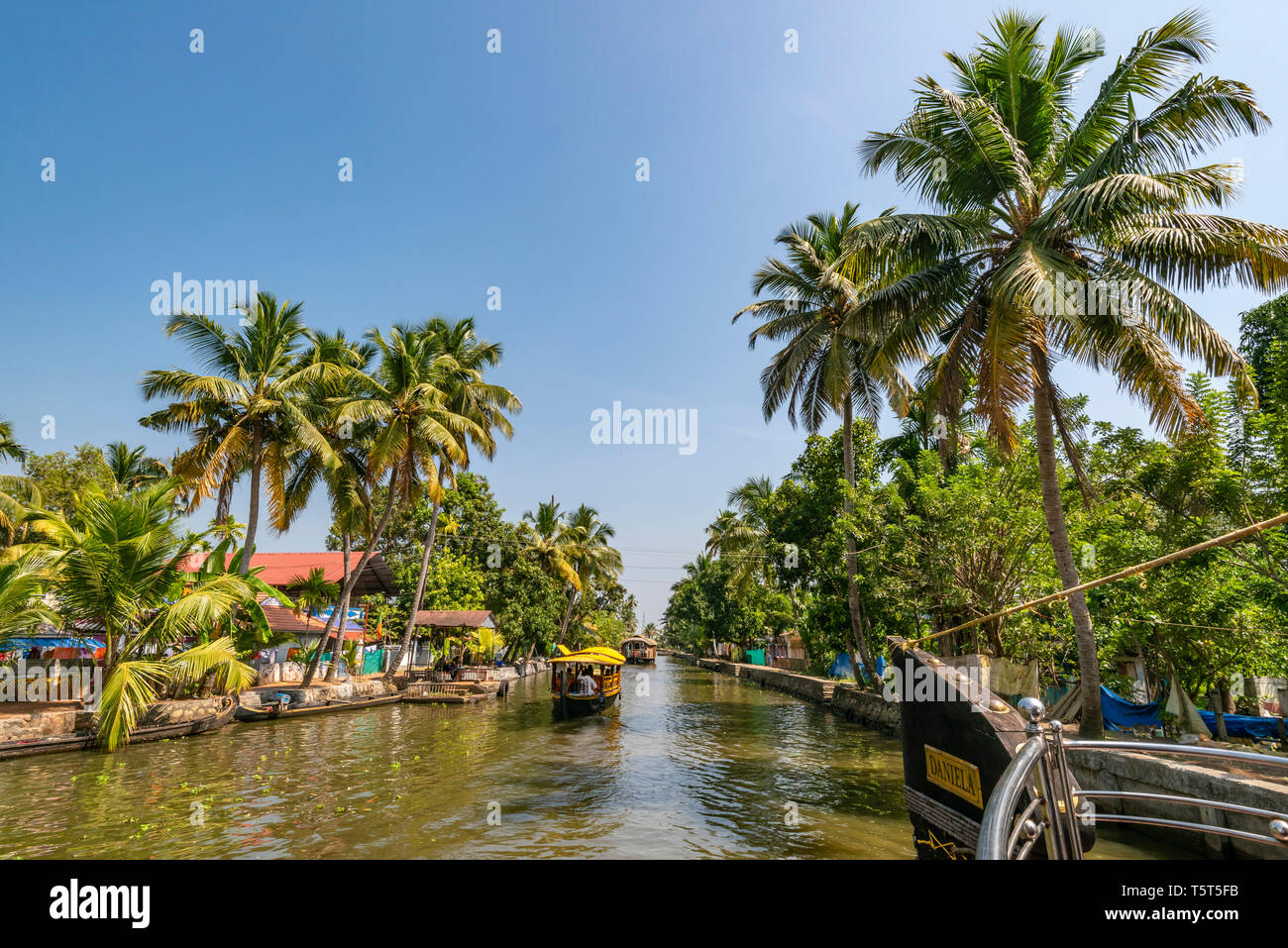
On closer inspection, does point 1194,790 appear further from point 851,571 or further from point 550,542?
point 550,542

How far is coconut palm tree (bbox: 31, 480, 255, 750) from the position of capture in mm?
15055

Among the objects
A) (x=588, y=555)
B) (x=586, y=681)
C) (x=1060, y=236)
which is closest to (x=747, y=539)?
(x=588, y=555)

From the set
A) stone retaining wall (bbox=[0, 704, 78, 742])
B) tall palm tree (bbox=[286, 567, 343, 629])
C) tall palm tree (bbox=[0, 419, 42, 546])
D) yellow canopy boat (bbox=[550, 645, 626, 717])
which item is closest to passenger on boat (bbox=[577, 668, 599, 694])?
yellow canopy boat (bbox=[550, 645, 626, 717])

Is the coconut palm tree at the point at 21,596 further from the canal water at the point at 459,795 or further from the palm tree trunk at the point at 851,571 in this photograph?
the palm tree trunk at the point at 851,571

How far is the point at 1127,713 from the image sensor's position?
44.9 ft

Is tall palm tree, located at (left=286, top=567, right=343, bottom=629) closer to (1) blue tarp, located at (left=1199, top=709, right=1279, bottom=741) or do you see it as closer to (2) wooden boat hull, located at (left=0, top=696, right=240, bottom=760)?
(2) wooden boat hull, located at (left=0, top=696, right=240, bottom=760)

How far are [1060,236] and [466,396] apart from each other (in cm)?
2414

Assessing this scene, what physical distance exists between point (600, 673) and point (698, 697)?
12024 millimetres

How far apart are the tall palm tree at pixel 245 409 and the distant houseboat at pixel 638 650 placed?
57306 mm

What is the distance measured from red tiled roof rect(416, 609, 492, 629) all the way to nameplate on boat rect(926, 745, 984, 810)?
1112 inches

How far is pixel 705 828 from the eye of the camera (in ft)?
35.5

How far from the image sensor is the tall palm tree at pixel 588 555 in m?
50.0
